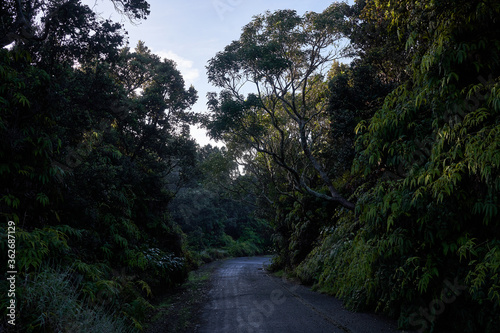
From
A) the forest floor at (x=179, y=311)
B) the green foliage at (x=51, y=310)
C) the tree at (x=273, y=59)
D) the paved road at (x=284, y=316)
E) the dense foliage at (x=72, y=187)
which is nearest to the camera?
the green foliage at (x=51, y=310)

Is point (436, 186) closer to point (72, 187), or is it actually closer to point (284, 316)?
point (284, 316)

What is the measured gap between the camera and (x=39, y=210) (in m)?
6.42

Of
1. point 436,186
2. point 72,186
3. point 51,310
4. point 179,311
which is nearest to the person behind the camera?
point 51,310

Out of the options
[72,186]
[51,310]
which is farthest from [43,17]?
[51,310]

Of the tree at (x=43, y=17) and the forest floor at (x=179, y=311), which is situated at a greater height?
the tree at (x=43, y=17)

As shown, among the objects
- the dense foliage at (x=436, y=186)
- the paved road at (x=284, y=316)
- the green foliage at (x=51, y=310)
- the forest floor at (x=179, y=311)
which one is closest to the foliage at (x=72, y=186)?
the green foliage at (x=51, y=310)

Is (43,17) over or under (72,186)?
over

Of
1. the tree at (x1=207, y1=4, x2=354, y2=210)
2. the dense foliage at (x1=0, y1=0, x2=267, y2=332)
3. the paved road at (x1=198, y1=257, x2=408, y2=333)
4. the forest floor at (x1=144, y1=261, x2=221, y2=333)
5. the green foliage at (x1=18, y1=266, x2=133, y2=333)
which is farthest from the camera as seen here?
the tree at (x1=207, y1=4, x2=354, y2=210)

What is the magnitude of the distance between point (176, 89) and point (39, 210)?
50.7ft

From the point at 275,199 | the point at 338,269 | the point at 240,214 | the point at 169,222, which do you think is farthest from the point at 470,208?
the point at 240,214

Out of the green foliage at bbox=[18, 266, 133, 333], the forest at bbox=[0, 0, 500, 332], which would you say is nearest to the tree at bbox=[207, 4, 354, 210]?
the forest at bbox=[0, 0, 500, 332]

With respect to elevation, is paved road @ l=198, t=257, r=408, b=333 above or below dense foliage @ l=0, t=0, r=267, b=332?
below

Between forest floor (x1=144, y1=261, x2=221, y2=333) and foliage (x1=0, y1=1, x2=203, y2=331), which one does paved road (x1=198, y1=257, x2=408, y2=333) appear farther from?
foliage (x1=0, y1=1, x2=203, y2=331)

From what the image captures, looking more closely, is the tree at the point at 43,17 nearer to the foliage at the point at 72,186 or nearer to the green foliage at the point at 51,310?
the foliage at the point at 72,186
